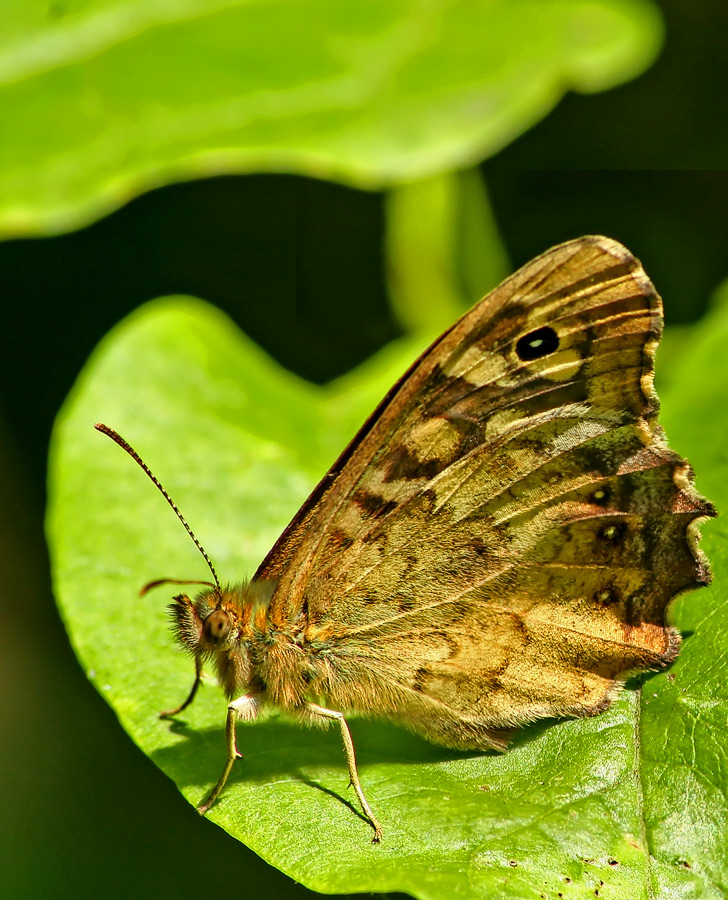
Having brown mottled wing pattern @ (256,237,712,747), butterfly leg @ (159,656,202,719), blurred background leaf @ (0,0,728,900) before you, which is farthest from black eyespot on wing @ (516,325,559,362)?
blurred background leaf @ (0,0,728,900)

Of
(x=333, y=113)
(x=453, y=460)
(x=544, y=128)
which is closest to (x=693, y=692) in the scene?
(x=453, y=460)

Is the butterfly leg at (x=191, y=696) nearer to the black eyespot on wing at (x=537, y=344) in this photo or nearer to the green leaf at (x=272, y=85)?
the black eyespot on wing at (x=537, y=344)

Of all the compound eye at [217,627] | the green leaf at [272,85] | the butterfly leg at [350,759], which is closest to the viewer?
the butterfly leg at [350,759]

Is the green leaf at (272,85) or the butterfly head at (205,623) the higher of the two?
the green leaf at (272,85)

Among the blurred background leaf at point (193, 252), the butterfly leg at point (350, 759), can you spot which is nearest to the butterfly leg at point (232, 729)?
the butterfly leg at point (350, 759)

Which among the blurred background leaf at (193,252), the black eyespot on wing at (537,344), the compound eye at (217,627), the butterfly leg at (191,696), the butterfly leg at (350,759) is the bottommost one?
the butterfly leg at (350,759)

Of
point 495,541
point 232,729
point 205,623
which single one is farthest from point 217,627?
point 495,541
